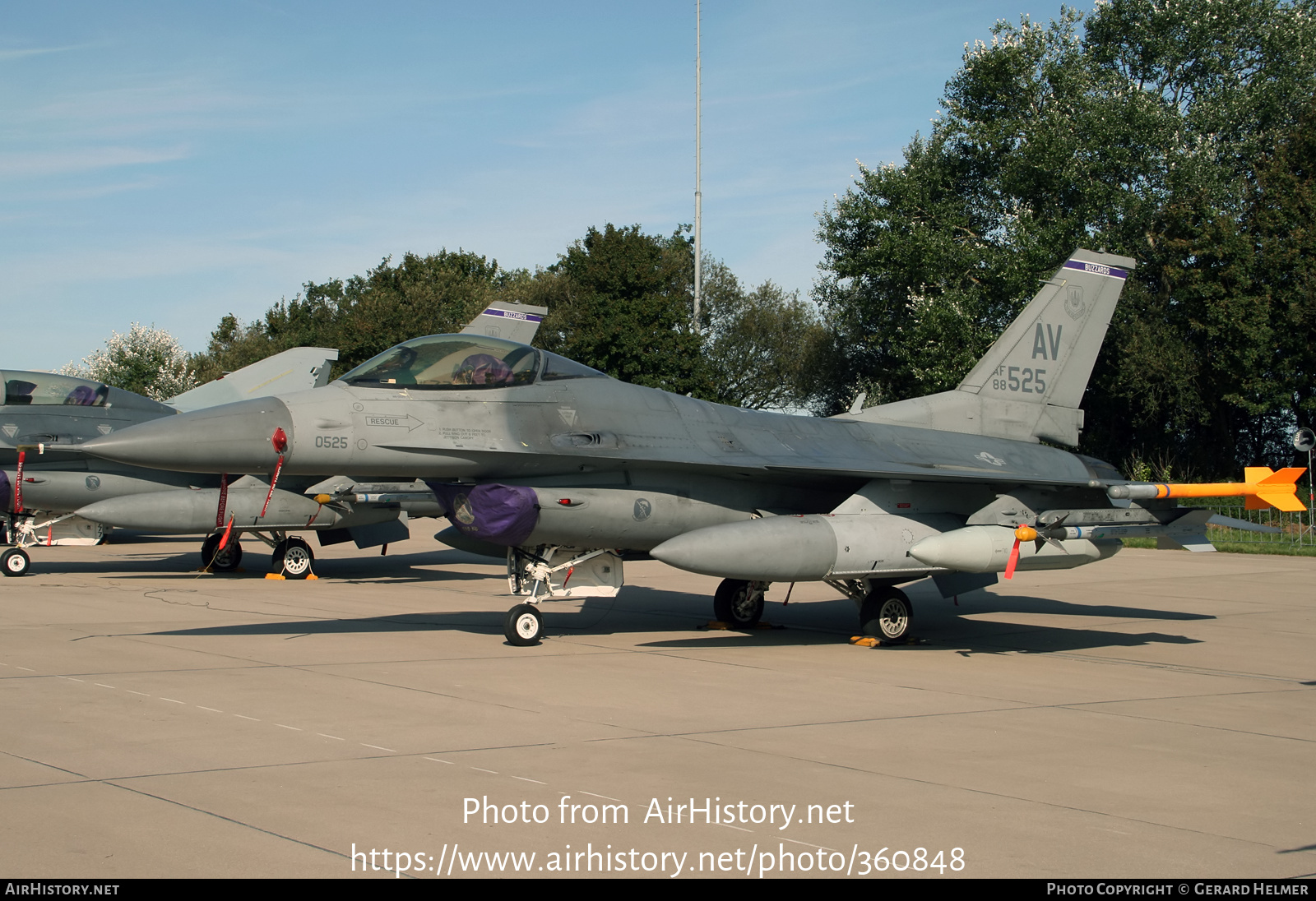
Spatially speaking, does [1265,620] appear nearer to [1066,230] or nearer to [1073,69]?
[1066,230]

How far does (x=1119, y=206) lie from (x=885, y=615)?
29933 millimetres

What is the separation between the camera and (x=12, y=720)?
6777 millimetres

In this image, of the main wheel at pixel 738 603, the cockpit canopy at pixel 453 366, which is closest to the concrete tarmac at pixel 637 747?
the main wheel at pixel 738 603

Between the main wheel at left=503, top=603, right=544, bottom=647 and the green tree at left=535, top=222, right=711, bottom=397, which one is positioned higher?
the green tree at left=535, top=222, right=711, bottom=397

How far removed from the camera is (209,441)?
912 centimetres

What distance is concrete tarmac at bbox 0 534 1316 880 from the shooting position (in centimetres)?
459

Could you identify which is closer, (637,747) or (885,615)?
(637,747)

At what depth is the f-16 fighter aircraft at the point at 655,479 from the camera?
9.78 metres

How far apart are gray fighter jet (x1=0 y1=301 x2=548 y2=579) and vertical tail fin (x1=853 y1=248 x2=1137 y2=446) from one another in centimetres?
745

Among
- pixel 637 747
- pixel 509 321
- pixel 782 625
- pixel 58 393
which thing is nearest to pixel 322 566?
pixel 58 393

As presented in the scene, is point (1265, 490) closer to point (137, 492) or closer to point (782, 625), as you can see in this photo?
point (782, 625)

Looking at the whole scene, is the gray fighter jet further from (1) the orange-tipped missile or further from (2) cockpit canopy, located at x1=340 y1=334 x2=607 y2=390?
(1) the orange-tipped missile

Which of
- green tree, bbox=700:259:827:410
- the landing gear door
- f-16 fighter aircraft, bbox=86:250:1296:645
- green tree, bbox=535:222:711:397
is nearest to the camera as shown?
f-16 fighter aircraft, bbox=86:250:1296:645

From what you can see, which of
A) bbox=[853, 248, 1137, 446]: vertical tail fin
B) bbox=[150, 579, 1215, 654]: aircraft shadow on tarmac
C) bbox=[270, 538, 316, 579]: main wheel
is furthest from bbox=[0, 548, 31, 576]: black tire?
bbox=[853, 248, 1137, 446]: vertical tail fin
